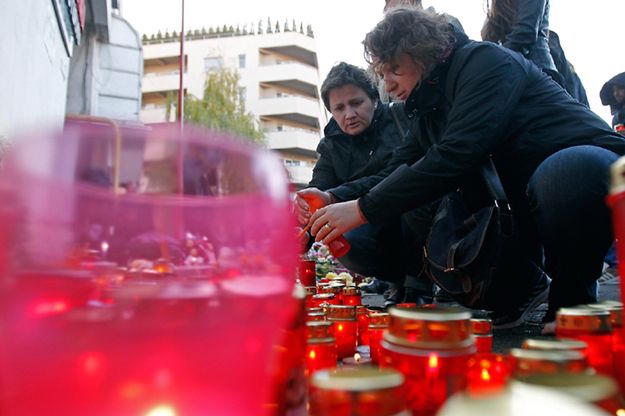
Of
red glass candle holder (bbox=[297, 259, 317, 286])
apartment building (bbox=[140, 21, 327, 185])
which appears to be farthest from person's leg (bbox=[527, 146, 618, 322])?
apartment building (bbox=[140, 21, 327, 185])

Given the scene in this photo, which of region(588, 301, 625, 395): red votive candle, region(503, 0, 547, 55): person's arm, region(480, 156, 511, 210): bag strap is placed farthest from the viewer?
region(503, 0, 547, 55): person's arm

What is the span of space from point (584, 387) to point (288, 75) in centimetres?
2519

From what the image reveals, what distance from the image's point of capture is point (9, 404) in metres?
0.36

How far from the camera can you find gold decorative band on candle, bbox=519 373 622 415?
38cm

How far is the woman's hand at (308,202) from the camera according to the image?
1611 millimetres

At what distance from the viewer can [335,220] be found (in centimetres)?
140

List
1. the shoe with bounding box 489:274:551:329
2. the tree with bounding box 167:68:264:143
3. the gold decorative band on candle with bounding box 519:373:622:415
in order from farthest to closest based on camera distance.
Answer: the tree with bounding box 167:68:264:143 < the shoe with bounding box 489:274:551:329 < the gold decorative band on candle with bounding box 519:373:622:415

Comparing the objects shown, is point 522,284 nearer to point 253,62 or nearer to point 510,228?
point 510,228

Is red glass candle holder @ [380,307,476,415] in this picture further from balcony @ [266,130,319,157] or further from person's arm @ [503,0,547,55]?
balcony @ [266,130,319,157]

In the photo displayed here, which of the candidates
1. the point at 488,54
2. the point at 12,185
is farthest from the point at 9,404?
the point at 488,54

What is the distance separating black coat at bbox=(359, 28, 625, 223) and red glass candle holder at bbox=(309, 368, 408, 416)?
1.00m

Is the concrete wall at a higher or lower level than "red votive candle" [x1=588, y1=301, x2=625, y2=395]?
higher

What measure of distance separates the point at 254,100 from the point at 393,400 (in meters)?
25.2

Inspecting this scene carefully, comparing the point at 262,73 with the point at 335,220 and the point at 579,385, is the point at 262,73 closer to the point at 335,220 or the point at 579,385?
the point at 335,220
